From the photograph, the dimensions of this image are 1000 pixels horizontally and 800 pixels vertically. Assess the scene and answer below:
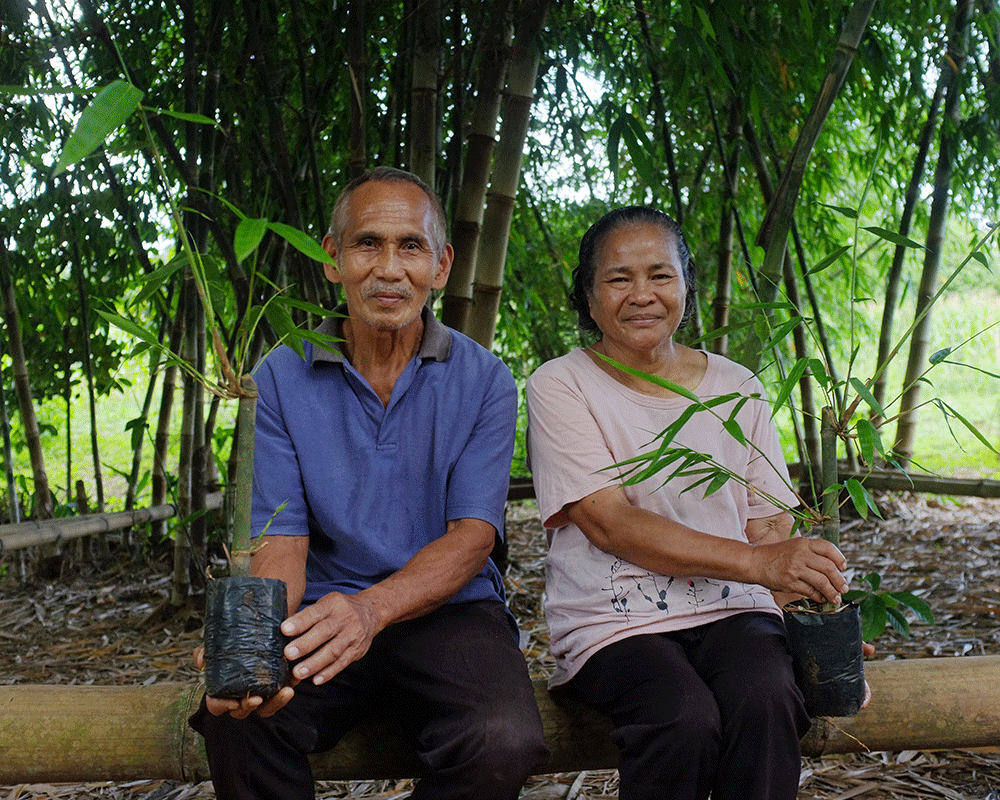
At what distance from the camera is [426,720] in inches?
64.1

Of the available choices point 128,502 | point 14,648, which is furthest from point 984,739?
point 128,502

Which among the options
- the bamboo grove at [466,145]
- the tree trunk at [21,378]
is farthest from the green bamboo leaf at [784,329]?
the tree trunk at [21,378]

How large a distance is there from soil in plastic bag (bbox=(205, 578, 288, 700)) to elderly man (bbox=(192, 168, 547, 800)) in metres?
0.23

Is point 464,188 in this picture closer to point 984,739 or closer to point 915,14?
point 915,14

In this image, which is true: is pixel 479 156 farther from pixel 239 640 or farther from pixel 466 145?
pixel 239 640

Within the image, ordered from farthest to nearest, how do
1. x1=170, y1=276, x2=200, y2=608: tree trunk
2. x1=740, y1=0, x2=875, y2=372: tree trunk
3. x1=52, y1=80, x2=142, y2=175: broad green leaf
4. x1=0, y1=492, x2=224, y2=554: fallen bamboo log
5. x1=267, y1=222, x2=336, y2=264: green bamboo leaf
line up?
x1=170, y1=276, x2=200, y2=608: tree trunk, x1=0, y1=492, x2=224, y2=554: fallen bamboo log, x1=740, y1=0, x2=875, y2=372: tree trunk, x1=267, y1=222, x2=336, y2=264: green bamboo leaf, x1=52, y1=80, x2=142, y2=175: broad green leaf

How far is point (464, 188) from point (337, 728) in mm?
1405

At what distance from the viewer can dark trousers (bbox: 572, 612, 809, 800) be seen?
4.83 ft

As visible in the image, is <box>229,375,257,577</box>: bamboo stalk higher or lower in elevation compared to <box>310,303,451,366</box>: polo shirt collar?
lower

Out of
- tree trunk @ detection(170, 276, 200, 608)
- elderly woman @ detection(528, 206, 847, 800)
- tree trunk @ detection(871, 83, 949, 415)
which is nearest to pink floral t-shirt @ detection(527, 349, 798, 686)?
elderly woman @ detection(528, 206, 847, 800)

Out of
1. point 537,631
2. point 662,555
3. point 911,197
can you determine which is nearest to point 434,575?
point 662,555

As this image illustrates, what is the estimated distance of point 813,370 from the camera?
1.34 meters

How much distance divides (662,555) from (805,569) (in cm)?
27

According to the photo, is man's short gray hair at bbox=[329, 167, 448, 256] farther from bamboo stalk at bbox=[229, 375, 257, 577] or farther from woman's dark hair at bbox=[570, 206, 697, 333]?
bamboo stalk at bbox=[229, 375, 257, 577]
